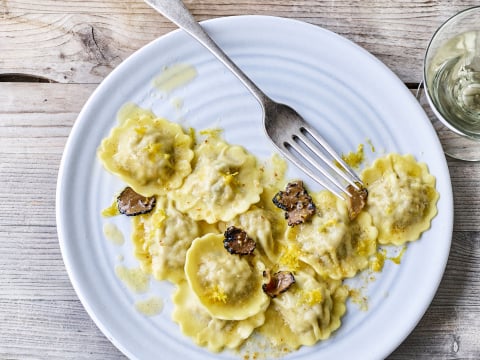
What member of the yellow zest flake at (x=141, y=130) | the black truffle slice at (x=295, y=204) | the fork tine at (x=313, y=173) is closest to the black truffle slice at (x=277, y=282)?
the black truffle slice at (x=295, y=204)

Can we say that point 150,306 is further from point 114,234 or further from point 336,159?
point 336,159

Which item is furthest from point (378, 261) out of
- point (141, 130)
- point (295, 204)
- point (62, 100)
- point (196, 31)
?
point (62, 100)

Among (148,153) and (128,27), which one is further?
(128,27)

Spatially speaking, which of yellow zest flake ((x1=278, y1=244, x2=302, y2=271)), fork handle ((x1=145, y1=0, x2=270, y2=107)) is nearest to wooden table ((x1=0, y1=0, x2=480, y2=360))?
fork handle ((x1=145, y1=0, x2=270, y2=107))

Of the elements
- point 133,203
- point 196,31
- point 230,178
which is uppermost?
point 196,31

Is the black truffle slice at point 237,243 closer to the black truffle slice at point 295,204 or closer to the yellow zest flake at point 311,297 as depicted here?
the black truffle slice at point 295,204

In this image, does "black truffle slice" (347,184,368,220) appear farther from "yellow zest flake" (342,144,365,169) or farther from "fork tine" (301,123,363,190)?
"yellow zest flake" (342,144,365,169)
